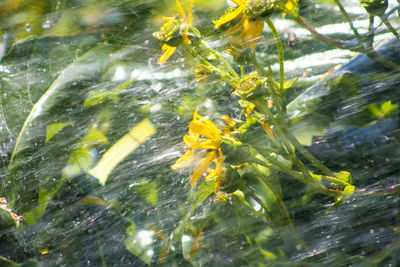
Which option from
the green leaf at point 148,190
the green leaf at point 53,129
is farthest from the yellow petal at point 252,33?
the green leaf at point 53,129

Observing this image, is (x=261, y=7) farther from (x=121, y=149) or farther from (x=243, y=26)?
(x=121, y=149)

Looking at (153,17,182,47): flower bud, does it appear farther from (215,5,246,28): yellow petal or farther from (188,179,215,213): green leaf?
(188,179,215,213): green leaf

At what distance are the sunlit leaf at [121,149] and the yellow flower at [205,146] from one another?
0.13 meters

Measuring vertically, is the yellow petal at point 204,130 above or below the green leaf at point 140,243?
above

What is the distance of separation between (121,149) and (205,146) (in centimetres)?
18

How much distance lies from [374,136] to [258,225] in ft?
0.52

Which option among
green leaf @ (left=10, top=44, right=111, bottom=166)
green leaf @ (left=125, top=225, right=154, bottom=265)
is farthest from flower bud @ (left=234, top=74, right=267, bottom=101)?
green leaf @ (left=10, top=44, right=111, bottom=166)

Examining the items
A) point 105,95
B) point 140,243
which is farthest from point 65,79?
point 140,243

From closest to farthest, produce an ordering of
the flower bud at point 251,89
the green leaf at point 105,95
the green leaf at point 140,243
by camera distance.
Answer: the flower bud at point 251,89, the green leaf at point 140,243, the green leaf at point 105,95

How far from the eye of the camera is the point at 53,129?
1.69 ft

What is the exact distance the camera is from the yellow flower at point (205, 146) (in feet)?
1.08

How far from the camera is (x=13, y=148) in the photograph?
1.75ft

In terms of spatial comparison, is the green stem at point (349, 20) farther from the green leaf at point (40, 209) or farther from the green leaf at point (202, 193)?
the green leaf at point (40, 209)

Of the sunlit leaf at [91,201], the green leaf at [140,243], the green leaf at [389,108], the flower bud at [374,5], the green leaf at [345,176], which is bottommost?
the green leaf at [140,243]
